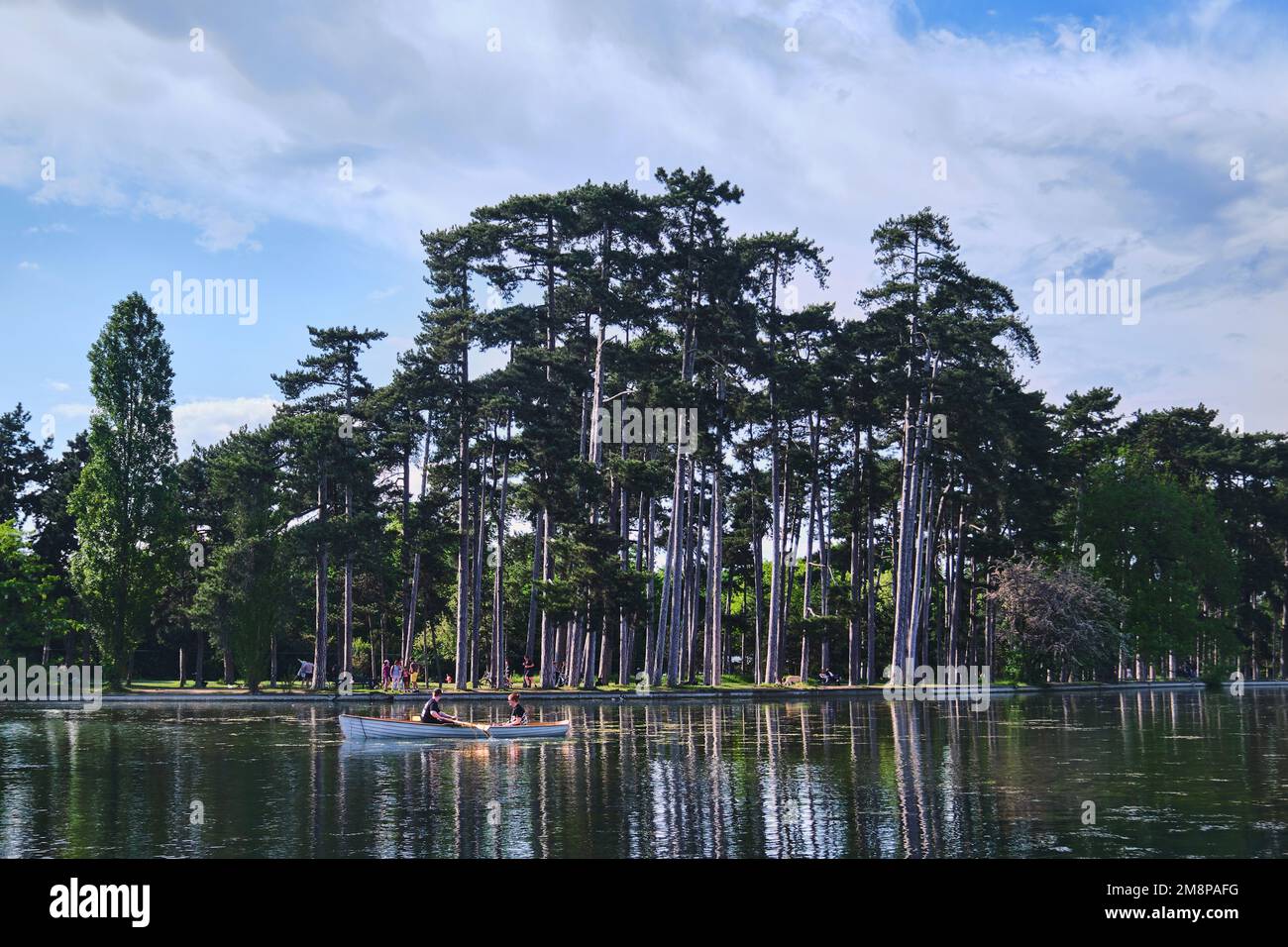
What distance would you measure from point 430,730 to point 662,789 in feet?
49.2

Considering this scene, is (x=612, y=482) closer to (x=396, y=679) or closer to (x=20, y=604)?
(x=396, y=679)

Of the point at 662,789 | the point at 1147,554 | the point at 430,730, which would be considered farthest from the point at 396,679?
the point at 1147,554

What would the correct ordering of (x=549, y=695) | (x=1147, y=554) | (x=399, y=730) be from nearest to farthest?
(x=399, y=730) < (x=549, y=695) < (x=1147, y=554)

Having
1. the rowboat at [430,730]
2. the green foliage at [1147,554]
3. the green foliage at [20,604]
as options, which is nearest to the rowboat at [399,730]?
the rowboat at [430,730]

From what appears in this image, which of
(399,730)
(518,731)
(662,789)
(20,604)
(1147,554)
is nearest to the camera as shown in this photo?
(662,789)

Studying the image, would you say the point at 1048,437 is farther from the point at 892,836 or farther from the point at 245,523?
the point at 892,836

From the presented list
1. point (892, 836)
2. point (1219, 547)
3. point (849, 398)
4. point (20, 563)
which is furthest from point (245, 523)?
point (1219, 547)

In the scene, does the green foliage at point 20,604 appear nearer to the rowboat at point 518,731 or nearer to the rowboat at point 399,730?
the rowboat at point 399,730

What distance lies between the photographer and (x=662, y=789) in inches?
1085

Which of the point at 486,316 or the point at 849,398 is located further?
the point at 849,398

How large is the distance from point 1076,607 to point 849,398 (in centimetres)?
2069

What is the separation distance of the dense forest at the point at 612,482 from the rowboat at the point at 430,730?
2249cm
